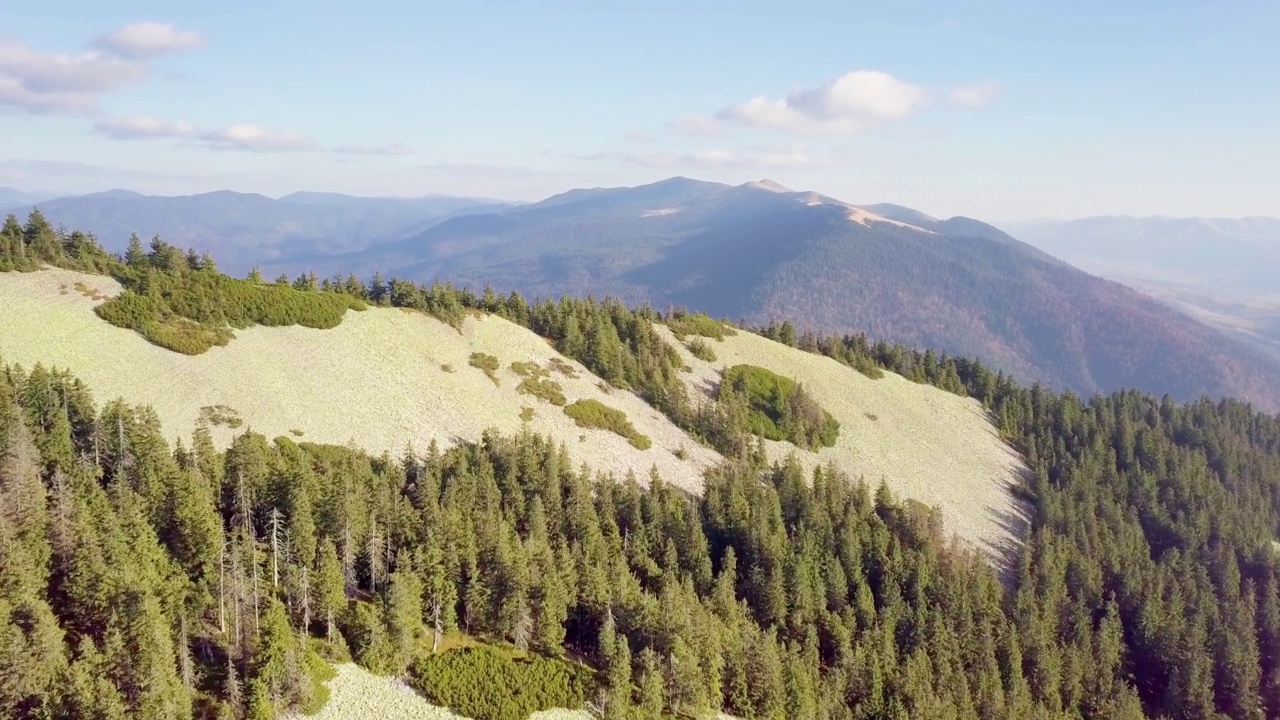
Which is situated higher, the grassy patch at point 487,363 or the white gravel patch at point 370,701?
the grassy patch at point 487,363

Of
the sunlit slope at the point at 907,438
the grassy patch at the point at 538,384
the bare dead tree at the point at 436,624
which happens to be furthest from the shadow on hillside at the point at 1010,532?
Answer: the bare dead tree at the point at 436,624

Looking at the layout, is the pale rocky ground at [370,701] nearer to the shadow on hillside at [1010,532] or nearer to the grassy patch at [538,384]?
the grassy patch at [538,384]

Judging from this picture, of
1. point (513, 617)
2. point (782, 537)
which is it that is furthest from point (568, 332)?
point (513, 617)

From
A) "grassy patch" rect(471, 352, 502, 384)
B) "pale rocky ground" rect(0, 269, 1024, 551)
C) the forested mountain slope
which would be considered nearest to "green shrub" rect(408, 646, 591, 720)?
the forested mountain slope

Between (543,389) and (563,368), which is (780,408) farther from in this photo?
(543,389)

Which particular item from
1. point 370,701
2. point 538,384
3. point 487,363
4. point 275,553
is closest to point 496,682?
point 370,701

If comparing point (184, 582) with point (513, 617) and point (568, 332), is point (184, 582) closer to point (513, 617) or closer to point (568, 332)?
point (513, 617)

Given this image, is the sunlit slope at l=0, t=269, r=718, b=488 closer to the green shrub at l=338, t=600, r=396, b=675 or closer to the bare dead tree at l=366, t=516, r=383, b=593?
the bare dead tree at l=366, t=516, r=383, b=593
